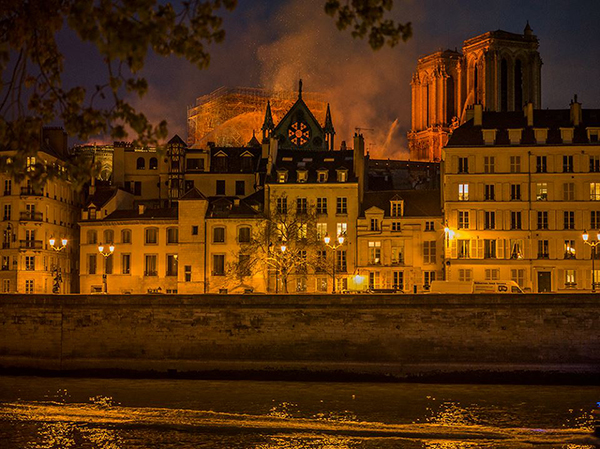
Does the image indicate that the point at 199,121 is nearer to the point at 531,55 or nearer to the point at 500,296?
the point at 531,55

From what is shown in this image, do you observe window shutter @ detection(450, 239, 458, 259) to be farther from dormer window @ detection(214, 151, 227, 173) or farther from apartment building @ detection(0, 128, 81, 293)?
apartment building @ detection(0, 128, 81, 293)

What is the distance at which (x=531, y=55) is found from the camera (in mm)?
115562

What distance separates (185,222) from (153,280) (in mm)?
4477

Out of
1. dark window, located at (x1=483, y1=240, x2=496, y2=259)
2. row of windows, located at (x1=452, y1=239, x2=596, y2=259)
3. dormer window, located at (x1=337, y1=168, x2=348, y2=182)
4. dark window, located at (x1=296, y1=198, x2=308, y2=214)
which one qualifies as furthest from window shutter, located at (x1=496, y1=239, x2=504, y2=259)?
dark window, located at (x1=296, y1=198, x2=308, y2=214)

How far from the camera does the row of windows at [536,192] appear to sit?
190 ft

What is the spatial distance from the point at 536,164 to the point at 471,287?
13.2 m

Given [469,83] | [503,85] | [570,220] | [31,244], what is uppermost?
[469,83]

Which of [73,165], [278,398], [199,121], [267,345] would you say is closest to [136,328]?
[267,345]

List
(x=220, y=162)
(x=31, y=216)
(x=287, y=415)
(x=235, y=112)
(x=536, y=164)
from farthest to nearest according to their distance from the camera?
(x=235, y=112), (x=220, y=162), (x=31, y=216), (x=536, y=164), (x=287, y=415)

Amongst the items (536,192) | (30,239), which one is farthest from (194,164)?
(536,192)

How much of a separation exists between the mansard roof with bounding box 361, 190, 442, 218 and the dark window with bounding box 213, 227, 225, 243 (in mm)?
9415

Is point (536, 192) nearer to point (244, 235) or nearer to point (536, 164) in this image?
point (536, 164)

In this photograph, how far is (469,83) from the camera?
123 m

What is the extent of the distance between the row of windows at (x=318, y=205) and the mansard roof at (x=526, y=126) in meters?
8.08
